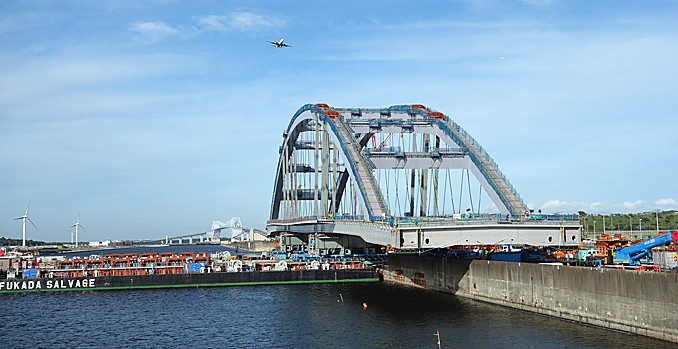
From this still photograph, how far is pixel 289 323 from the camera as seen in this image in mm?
62094

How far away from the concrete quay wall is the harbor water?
122 centimetres

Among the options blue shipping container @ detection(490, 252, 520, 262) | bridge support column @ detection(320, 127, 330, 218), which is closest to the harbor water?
blue shipping container @ detection(490, 252, 520, 262)

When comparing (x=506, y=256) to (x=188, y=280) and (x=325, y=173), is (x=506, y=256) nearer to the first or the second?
(x=325, y=173)

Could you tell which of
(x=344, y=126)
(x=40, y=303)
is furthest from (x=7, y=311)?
(x=344, y=126)

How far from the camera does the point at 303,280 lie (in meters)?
99.2

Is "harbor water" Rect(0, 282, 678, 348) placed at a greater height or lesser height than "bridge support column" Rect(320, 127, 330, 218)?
lesser

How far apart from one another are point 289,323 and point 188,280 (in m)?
40.1

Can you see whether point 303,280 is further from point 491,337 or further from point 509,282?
point 491,337

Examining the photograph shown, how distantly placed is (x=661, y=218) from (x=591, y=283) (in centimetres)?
14869

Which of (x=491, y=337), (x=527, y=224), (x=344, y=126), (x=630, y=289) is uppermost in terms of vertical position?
(x=344, y=126)

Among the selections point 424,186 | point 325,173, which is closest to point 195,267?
point 325,173

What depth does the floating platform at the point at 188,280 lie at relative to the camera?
9412cm

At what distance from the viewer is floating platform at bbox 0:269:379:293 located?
309 feet

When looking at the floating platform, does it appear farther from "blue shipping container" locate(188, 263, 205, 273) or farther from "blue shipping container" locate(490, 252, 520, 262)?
"blue shipping container" locate(490, 252, 520, 262)
